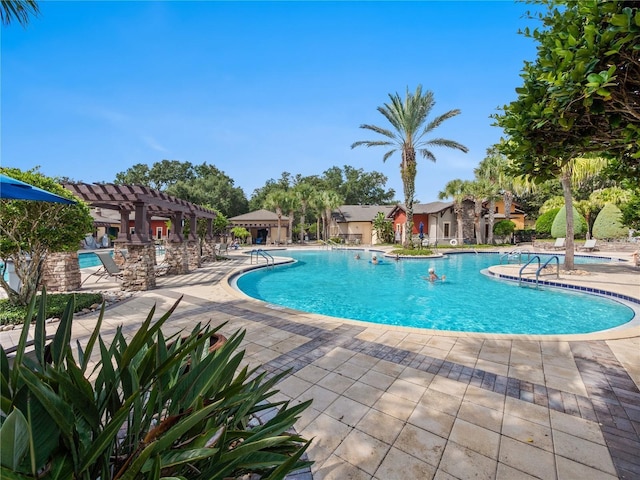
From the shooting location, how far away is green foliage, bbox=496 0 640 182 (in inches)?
85.7

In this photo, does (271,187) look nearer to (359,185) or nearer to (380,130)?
→ (359,185)

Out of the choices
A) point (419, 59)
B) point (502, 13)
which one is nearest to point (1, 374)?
point (502, 13)

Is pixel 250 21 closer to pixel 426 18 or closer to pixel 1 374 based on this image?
pixel 426 18

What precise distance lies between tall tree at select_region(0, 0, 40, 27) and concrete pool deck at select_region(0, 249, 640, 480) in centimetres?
715

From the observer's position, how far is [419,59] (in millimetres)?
10867

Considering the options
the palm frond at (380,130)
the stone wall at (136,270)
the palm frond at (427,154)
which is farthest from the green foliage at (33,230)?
the palm frond at (427,154)

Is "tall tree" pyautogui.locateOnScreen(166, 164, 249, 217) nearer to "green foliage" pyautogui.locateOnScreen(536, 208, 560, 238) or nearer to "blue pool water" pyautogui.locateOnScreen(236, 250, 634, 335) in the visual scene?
"blue pool water" pyautogui.locateOnScreen(236, 250, 634, 335)

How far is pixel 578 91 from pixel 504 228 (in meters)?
34.7

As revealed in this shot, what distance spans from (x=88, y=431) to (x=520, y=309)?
36.3 feet

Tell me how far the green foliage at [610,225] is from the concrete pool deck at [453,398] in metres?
26.8

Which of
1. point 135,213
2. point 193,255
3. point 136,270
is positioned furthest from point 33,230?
point 193,255

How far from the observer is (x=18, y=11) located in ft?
22.5

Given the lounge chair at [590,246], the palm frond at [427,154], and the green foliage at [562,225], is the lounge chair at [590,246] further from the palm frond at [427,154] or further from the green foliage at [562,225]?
the palm frond at [427,154]

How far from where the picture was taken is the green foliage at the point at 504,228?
105 ft
